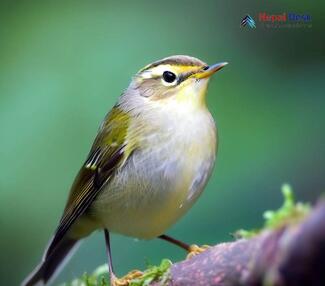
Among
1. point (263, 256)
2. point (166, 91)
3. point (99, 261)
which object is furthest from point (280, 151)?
point (263, 256)

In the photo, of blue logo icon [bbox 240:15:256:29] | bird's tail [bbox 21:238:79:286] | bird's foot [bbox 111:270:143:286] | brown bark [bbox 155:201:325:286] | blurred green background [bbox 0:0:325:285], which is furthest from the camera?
blue logo icon [bbox 240:15:256:29]

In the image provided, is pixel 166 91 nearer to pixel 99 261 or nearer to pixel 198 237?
pixel 198 237

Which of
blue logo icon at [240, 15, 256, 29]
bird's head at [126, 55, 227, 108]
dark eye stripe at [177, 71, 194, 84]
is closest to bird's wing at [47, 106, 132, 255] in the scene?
bird's head at [126, 55, 227, 108]

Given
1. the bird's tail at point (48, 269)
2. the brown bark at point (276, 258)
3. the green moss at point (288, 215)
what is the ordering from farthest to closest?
the bird's tail at point (48, 269), the green moss at point (288, 215), the brown bark at point (276, 258)

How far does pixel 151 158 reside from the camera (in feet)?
9.11

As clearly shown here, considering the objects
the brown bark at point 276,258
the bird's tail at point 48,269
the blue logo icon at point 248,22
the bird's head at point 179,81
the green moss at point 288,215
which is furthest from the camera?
the blue logo icon at point 248,22

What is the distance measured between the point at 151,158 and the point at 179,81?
1.21ft

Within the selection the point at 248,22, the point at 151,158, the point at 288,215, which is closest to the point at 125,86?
the point at 248,22

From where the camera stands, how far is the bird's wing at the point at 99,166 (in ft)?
9.71

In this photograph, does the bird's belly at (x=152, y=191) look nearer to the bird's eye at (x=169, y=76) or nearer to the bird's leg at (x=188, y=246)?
the bird's leg at (x=188, y=246)

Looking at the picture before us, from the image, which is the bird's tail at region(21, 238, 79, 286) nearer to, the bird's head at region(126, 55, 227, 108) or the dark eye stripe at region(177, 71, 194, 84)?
the bird's head at region(126, 55, 227, 108)

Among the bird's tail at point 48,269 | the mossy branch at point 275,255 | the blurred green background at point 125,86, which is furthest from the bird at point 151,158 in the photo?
the mossy branch at point 275,255

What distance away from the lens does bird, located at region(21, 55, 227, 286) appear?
2781 mm

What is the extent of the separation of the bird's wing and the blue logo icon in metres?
1.29
